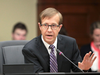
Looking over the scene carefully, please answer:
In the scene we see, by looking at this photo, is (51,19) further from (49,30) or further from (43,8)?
(43,8)

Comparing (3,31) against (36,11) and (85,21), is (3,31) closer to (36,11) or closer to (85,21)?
(36,11)

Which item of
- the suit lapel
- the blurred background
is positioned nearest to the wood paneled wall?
the blurred background

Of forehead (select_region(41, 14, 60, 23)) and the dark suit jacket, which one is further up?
forehead (select_region(41, 14, 60, 23))

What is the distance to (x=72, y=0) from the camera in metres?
3.95

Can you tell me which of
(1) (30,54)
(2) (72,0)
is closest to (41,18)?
(1) (30,54)

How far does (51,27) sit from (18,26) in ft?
5.22

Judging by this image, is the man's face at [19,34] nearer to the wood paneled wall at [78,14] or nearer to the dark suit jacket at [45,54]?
the wood paneled wall at [78,14]

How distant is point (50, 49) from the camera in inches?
70.7

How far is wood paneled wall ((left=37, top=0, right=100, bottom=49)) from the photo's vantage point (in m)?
3.96

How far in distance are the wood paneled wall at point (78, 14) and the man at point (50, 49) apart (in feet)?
7.06

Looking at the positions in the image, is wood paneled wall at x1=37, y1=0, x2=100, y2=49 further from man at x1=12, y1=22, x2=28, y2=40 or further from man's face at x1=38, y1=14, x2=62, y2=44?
man's face at x1=38, y1=14, x2=62, y2=44

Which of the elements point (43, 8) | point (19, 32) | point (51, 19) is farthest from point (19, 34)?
point (51, 19)

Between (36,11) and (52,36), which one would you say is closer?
(52,36)

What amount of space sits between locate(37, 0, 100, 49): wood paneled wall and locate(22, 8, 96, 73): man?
2.15 metres
